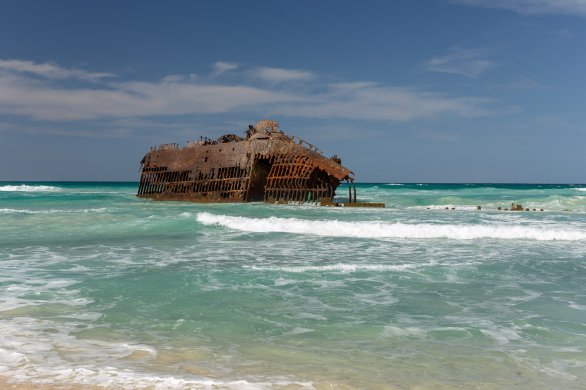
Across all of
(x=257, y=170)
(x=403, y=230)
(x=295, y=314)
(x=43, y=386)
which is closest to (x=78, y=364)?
(x=43, y=386)

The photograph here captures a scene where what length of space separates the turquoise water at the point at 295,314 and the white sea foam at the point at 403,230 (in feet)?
4.20

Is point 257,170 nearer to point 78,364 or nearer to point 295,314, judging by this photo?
point 295,314

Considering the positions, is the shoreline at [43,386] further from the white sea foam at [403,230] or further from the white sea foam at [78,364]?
the white sea foam at [403,230]

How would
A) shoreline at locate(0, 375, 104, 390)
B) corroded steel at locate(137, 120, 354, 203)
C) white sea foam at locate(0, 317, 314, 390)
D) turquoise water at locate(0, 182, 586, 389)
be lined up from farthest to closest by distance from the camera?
corroded steel at locate(137, 120, 354, 203)
turquoise water at locate(0, 182, 586, 389)
white sea foam at locate(0, 317, 314, 390)
shoreline at locate(0, 375, 104, 390)

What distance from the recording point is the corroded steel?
29.5 meters

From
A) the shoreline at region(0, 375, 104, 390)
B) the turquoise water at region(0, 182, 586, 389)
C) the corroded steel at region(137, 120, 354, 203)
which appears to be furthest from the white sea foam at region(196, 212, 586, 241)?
the shoreline at region(0, 375, 104, 390)

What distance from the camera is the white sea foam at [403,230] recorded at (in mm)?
15922

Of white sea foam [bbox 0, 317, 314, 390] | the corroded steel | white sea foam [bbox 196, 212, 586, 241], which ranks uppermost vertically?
the corroded steel

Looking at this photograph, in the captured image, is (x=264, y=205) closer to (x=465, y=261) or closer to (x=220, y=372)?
(x=465, y=261)

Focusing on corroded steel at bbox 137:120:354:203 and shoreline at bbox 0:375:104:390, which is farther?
corroded steel at bbox 137:120:354:203

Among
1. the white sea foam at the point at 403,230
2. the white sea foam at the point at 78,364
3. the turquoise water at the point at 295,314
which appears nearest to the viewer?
the white sea foam at the point at 78,364

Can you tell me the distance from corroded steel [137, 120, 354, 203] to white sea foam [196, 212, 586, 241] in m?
10.5

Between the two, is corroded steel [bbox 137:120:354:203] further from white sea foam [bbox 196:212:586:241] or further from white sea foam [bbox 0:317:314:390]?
white sea foam [bbox 0:317:314:390]

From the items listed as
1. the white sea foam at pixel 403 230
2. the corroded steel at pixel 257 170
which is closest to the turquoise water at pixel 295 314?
the white sea foam at pixel 403 230
